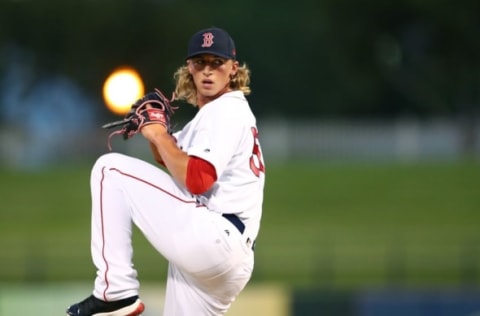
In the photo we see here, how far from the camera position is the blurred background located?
20453mm

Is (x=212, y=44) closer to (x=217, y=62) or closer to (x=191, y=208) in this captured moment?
(x=217, y=62)

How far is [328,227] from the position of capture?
1003 inches

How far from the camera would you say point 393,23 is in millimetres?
34062

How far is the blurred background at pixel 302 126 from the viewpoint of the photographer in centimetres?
2045

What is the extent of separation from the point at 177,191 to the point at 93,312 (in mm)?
695

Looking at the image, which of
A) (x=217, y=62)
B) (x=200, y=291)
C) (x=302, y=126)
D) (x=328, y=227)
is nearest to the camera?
(x=217, y=62)

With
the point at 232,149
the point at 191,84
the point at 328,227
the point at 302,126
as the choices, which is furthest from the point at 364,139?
the point at 232,149

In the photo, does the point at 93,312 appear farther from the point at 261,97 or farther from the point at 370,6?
the point at 261,97

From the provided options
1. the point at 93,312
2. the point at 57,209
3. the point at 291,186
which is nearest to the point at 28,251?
the point at 57,209

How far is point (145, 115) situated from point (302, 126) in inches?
1202

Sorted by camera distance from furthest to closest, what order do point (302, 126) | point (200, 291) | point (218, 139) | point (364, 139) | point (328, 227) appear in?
1. point (302, 126)
2. point (364, 139)
3. point (328, 227)
4. point (200, 291)
5. point (218, 139)

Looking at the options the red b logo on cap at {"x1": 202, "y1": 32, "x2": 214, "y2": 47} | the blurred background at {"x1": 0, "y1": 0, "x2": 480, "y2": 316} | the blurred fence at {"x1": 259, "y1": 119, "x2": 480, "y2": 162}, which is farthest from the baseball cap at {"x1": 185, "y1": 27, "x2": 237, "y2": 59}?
the blurred fence at {"x1": 259, "y1": 119, "x2": 480, "y2": 162}

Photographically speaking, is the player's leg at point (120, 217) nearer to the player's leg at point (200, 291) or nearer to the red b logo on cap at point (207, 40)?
the player's leg at point (200, 291)

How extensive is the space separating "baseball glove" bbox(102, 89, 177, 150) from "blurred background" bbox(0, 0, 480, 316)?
13.1m
